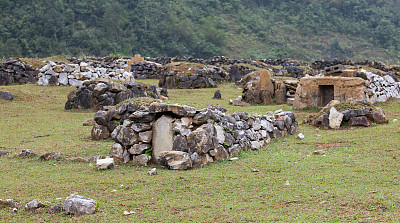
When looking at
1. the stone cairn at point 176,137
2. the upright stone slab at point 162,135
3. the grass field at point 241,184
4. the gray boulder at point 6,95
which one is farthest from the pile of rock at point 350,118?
the gray boulder at point 6,95

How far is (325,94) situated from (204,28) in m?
57.3

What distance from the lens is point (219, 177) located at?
300 inches

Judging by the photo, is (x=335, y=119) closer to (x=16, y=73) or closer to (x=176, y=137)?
(x=176, y=137)

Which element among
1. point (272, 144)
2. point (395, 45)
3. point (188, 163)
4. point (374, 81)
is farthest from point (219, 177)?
point (395, 45)

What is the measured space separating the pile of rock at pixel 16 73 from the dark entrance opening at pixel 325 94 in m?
18.3

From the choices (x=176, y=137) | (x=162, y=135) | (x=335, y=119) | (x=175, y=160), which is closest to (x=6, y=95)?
(x=162, y=135)

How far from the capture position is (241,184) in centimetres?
719

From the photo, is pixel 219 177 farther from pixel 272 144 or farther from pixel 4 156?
pixel 4 156

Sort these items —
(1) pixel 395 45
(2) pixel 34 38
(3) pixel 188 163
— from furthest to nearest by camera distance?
(1) pixel 395 45 < (2) pixel 34 38 < (3) pixel 188 163

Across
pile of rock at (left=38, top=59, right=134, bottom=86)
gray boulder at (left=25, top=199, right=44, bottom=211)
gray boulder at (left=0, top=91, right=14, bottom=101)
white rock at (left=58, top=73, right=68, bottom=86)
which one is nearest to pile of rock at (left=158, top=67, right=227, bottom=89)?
pile of rock at (left=38, top=59, right=134, bottom=86)

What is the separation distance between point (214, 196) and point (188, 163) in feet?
5.79

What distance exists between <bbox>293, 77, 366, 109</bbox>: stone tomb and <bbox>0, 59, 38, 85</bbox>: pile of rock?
17672 millimetres

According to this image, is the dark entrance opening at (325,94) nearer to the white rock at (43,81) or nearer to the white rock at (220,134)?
the white rock at (220,134)

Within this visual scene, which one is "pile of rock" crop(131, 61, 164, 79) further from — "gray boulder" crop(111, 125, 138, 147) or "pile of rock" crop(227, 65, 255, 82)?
"gray boulder" crop(111, 125, 138, 147)
